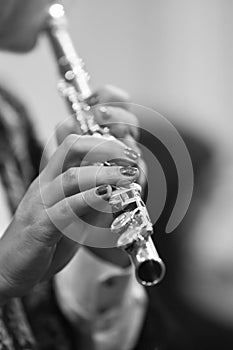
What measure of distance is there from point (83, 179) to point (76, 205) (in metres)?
0.02

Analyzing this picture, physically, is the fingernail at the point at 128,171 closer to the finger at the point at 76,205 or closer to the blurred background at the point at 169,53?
the finger at the point at 76,205

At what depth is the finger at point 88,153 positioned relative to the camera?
573mm

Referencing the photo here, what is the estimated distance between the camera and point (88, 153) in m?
0.58

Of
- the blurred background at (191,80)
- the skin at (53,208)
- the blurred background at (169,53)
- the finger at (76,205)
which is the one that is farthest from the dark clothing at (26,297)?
the blurred background at (169,53)

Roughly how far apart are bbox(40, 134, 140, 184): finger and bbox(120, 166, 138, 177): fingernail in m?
0.02

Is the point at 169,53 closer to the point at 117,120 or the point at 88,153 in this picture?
the point at 117,120

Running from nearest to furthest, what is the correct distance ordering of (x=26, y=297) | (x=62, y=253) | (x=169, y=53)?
1. (x=62, y=253)
2. (x=26, y=297)
3. (x=169, y=53)

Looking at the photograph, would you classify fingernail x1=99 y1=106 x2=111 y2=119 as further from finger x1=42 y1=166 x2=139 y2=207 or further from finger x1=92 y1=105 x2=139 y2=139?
finger x1=42 y1=166 x2=139 y2=207

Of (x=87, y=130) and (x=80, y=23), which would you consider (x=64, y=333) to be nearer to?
(x=87, y=130)

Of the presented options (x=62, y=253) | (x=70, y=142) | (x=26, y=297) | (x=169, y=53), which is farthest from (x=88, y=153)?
(x=169, y=53)

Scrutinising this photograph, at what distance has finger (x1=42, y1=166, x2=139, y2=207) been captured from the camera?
0.54 meters

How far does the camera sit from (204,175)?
62.9 inches

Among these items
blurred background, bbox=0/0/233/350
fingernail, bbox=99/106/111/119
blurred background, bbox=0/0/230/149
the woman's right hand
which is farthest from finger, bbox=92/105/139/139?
blurred background, bbox=0/0/230/149

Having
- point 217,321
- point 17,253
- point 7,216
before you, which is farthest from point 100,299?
point 217,321
